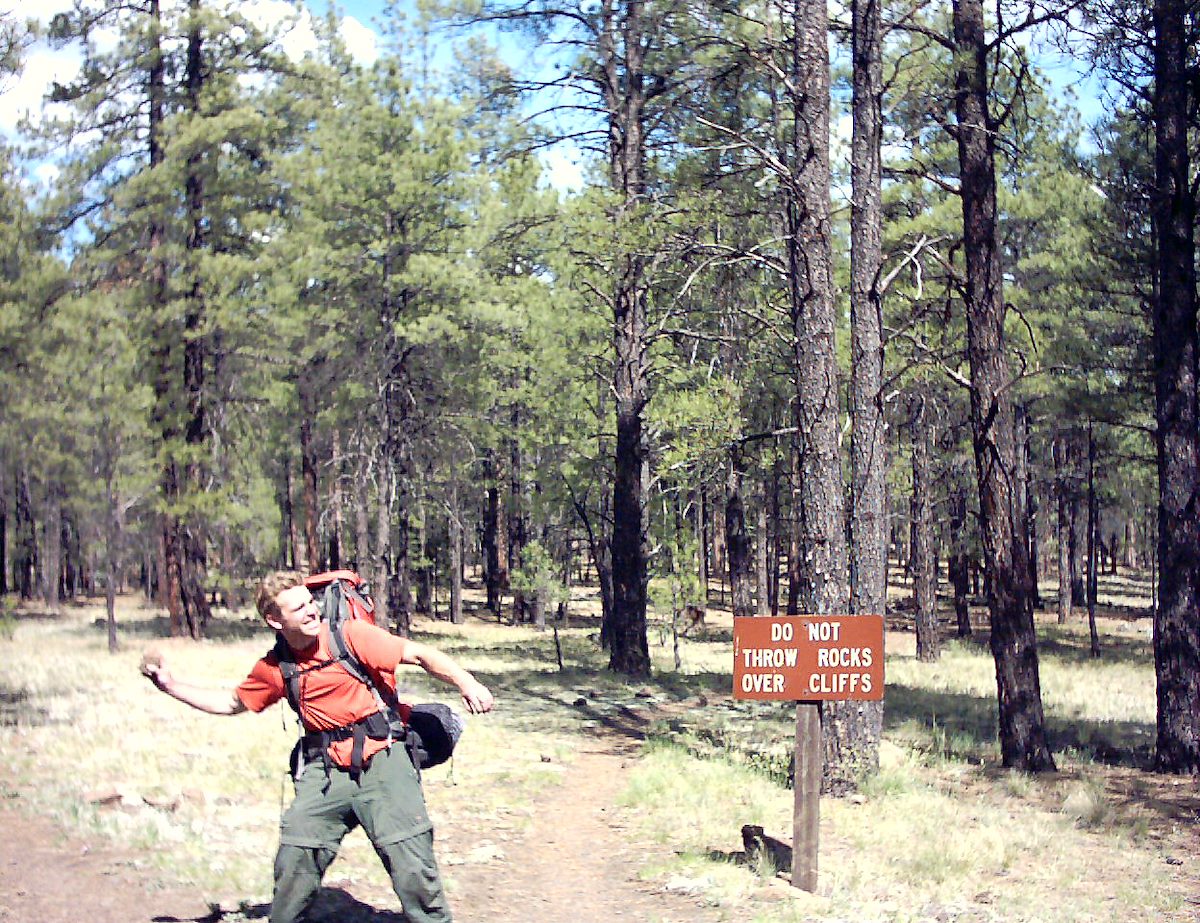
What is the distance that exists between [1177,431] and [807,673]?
25.4ft

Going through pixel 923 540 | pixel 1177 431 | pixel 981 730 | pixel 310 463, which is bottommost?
pixel 981 730

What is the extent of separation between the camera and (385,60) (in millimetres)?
25234

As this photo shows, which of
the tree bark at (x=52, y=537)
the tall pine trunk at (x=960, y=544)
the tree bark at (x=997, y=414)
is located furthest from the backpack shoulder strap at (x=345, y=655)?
the tree bark at (x=52, y=537)

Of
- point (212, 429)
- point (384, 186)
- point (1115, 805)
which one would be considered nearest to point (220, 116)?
point (384, 186)

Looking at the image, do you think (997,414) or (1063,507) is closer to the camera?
(997,414)

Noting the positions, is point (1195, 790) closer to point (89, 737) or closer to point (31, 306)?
point (89, 737)

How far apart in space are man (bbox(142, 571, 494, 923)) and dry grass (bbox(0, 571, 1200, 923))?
2.03 meters

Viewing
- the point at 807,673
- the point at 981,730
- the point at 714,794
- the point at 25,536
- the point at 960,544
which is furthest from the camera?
the point at 25,536

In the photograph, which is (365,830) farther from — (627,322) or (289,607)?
(627,322)

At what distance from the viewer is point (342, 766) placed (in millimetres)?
5059

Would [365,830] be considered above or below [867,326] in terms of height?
below

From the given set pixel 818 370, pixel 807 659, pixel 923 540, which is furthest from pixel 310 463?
pixel 807 659

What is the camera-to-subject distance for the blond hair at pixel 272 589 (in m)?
4.89

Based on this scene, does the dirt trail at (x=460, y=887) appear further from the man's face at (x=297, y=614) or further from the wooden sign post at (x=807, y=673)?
the man's face at (x=297, y=614)
